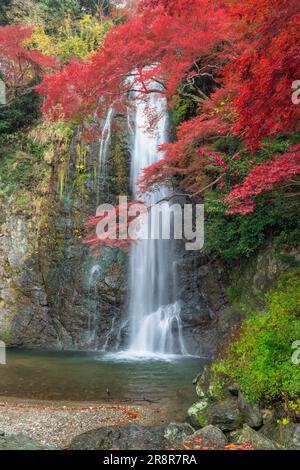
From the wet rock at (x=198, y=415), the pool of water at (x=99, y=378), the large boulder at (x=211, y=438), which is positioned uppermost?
the large boulder at (x=211, y=438)

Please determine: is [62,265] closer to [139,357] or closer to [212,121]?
[139,357]

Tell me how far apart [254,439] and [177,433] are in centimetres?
91

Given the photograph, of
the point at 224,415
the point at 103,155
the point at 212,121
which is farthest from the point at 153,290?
the point at 224,415

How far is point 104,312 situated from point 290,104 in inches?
371

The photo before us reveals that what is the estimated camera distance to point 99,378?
8055mm

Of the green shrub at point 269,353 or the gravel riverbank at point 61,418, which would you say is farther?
the gravel riverbank at point 61,418

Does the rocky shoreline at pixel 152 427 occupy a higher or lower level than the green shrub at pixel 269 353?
lower

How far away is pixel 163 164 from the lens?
28.5 ft

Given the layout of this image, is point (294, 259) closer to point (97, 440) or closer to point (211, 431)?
point (211, 431)

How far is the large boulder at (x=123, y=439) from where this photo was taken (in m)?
3.99

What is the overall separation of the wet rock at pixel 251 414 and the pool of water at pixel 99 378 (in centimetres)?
167

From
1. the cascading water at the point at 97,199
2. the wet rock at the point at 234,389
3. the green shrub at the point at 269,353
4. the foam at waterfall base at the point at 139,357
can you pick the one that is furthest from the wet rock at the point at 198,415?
the cascading water at the point at 97,199

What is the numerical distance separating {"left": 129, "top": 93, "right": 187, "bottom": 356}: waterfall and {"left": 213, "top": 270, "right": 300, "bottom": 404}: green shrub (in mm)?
4919

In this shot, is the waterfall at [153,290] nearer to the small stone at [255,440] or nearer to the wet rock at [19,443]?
the small stone at [255,440]
